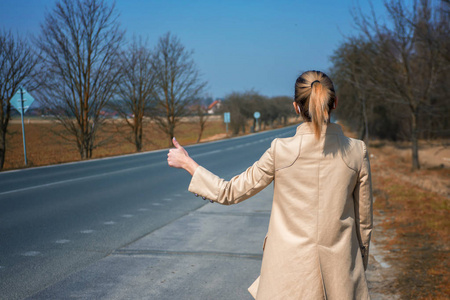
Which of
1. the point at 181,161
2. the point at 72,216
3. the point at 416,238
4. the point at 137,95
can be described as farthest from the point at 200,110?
the point at 181,161

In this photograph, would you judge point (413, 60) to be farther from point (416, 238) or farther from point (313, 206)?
point (313, 206)

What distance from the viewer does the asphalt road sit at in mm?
4789

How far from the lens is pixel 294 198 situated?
6.70 feet

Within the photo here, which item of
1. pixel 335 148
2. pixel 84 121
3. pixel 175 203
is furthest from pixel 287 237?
pixel 84 121

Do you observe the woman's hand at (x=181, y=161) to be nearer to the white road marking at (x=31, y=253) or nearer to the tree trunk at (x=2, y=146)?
the white road marking at (x=31, y=253)

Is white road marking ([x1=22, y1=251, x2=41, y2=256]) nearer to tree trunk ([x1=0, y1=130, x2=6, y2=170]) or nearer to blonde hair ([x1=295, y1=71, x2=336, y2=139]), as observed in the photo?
blonde hair ([x1=295, y1=71, x2=336, y2=139])

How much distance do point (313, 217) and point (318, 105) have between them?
0.52 m

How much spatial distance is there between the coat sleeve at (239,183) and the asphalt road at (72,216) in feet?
8.92

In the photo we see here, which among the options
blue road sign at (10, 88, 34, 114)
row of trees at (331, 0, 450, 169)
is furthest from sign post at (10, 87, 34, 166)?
row of trees at (331, 0, 450, 169)

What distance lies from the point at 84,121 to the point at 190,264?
21023 millimetres

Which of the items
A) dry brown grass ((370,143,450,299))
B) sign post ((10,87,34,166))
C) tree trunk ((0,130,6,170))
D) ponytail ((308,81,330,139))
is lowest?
dry brown grass ((370,143,450,299))

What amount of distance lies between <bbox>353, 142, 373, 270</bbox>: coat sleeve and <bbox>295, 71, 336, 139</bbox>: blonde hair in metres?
0.30

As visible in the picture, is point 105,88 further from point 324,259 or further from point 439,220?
point 324,259

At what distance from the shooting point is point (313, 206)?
2021 millimetres
